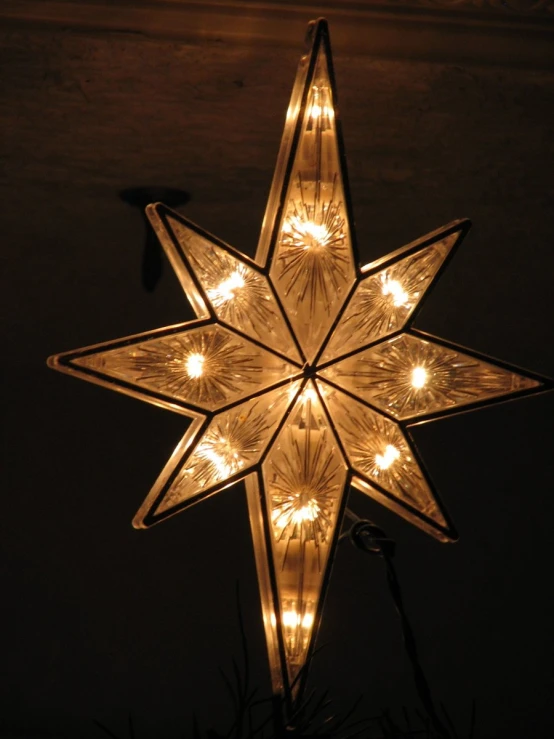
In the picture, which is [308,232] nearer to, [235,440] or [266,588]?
[235,440]

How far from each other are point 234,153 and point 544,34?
0.58 m

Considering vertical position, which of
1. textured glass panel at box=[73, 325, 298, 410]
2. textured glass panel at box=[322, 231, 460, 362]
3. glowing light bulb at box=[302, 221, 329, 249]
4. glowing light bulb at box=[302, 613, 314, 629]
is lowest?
glowing light bulb at box=[302, 613, 314, 629]

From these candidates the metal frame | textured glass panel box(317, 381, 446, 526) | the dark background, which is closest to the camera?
the metal frame

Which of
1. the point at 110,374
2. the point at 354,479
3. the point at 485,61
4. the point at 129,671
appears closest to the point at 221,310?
the point at 110,374

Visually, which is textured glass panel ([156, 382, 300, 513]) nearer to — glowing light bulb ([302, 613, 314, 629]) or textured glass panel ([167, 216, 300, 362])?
textured glass panel ([167, 216, 300, 362])

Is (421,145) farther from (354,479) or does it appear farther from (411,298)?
(354,479)

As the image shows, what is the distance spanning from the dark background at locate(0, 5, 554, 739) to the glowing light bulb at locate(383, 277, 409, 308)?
1.85ft

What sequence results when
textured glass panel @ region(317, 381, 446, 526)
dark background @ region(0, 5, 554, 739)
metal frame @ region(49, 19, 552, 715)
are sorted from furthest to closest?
dark background @ region(0, 5, 554, 739) < textured glass panel @ region(317, 381, 446, 526) < metal frame @ region(49, 19, 552, 715)

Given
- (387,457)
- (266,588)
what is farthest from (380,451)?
(266,588)

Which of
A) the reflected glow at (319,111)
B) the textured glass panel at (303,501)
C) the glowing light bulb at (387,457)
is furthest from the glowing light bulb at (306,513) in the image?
the reflected glow at (319,111)

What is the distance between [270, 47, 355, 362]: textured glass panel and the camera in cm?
104

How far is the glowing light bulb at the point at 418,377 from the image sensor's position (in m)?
1.13

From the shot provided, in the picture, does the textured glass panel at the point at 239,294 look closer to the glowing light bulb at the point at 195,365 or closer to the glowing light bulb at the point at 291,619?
the glowing light bulb at the point at 195,365

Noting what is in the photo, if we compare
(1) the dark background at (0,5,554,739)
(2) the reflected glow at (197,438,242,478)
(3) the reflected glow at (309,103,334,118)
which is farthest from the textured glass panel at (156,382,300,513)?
(1) the dark background at (0,5,554,739)
